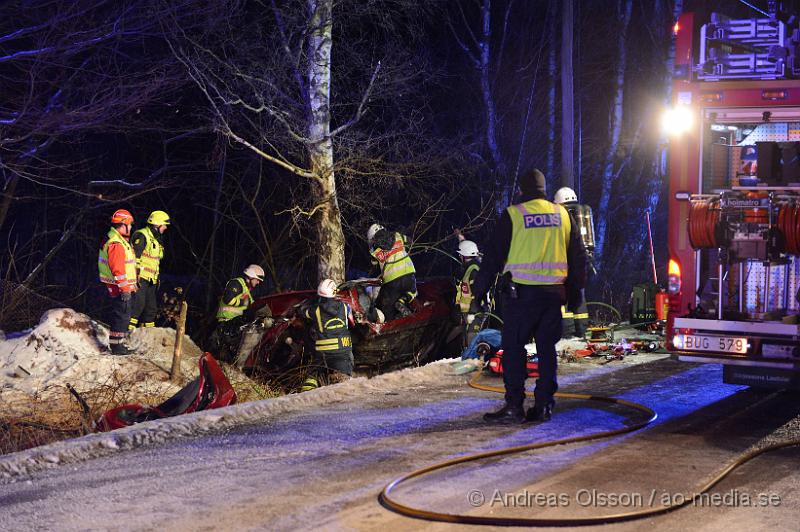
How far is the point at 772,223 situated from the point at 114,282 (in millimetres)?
7415

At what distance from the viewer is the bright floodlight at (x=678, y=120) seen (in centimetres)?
818

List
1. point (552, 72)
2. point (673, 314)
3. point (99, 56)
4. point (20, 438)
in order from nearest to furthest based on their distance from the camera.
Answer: point (20, 438) < point (673, 314) < point (99, 56) < point (552, 72)

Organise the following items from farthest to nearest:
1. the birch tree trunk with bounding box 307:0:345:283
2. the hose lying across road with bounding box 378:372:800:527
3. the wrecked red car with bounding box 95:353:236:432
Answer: the birch tree trunk with bounding box 307:0:345:283 → the wrecked red car with bounding box 95:353:236:432 → the hose lying across road with bounding box 378:372:800:527

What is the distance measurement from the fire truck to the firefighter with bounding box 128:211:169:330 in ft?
21.6

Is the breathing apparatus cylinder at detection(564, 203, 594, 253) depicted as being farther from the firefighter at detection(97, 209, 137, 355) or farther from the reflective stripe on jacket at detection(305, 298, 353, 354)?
the firefighter at detection(97, 209, 137, 355)

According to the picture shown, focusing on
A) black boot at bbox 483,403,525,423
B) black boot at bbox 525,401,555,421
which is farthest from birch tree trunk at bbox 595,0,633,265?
black boot at bbox 483,403,525,423

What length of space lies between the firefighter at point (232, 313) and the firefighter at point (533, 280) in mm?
4332

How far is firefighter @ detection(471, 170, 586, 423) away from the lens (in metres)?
6.77

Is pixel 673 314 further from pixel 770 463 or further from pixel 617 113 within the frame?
pixel 617 113

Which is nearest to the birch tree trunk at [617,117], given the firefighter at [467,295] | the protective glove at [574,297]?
the firefighter at [467,295]

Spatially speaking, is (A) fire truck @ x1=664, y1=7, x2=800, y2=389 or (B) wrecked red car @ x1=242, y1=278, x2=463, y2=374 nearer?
(A) fire truck @ x1=664, y1=7, x2=800, y2=389

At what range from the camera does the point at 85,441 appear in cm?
607

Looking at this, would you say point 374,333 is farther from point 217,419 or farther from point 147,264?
point 217,419

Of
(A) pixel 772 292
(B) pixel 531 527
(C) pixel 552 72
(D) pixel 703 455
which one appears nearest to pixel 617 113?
(C) pixel 552 72
